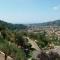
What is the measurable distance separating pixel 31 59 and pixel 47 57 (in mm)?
1528

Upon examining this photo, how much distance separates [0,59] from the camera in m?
15.7

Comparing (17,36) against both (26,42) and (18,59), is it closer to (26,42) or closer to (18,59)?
(26,42)

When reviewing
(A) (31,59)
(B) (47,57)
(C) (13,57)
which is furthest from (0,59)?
(B) (47,57)

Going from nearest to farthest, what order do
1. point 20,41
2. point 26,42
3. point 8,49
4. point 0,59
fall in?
point 8,49 → point 0,59 → point 20,41 → point 26,42

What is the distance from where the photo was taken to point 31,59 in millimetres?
19406

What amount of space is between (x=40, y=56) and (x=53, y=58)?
3.93 ft

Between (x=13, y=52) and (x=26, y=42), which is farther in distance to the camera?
(x=26, y=42)

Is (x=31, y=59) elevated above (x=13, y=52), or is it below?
below

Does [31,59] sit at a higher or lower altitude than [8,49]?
lower

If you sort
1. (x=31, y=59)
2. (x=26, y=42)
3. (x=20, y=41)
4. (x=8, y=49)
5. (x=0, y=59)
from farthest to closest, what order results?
(x=26, y=42) → (x=20, y=41) → (x=31, y=59) → (x=0, y=59) → (x=8, y=49)

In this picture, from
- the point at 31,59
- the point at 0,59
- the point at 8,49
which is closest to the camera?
the point at 8,49

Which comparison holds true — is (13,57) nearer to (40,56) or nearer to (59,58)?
(40,56)

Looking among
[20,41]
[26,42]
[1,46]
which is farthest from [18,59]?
[26,42]

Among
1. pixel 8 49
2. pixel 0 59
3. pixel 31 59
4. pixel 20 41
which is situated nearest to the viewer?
pixel 8 49
